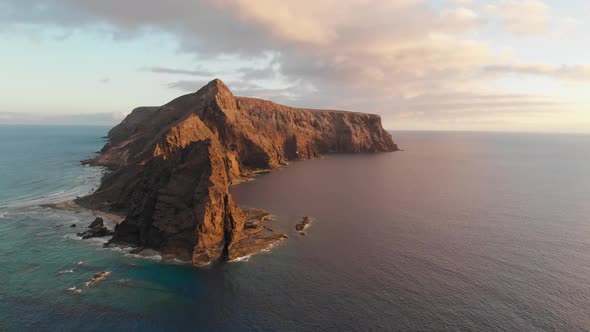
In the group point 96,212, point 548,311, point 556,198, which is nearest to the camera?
point 548,311

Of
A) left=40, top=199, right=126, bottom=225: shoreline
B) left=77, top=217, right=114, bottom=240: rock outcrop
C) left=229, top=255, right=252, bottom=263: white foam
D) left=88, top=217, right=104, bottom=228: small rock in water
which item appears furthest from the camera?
left=40, top=199, right=126, bottom=225: shoreline

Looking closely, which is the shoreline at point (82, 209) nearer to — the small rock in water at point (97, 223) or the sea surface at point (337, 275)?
the sea surface at point (337, 275)

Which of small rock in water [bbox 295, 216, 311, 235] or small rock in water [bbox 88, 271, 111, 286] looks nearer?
small rock in water [bbox 88, 271, 111, 286]

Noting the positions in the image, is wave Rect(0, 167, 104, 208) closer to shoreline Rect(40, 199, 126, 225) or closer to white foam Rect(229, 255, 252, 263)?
shoreline Rect(40, 199, 126, 225)

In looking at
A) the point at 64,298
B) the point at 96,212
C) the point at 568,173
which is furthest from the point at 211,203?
the point at 568,173

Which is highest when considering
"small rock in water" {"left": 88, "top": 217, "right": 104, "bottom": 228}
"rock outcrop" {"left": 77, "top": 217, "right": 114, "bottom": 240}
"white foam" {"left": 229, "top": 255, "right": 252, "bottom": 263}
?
"small rock in water" {"left": 88, "top": 217, "right": 104, "bottom": 228}

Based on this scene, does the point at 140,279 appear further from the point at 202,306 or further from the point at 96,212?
the point at 96,212

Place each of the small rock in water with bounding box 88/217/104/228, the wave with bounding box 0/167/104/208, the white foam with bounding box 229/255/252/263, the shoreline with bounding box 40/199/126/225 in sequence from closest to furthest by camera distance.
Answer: the white foam with bounding box 229/255/252/263, the small rock in water with bounding box 88/217/104/228, the shoreline with bounding box 40/199/126/225, the wave with bounding box 0/167/104/208

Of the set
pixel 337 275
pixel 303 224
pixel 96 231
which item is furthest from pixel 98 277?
pixel 303 224

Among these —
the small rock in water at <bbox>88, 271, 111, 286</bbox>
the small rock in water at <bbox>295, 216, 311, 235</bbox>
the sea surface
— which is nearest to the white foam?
the sea surface

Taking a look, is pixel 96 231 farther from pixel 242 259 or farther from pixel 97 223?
pixel 242 259

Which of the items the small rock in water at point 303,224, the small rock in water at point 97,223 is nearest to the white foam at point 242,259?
the small rock in water at point 303,224
